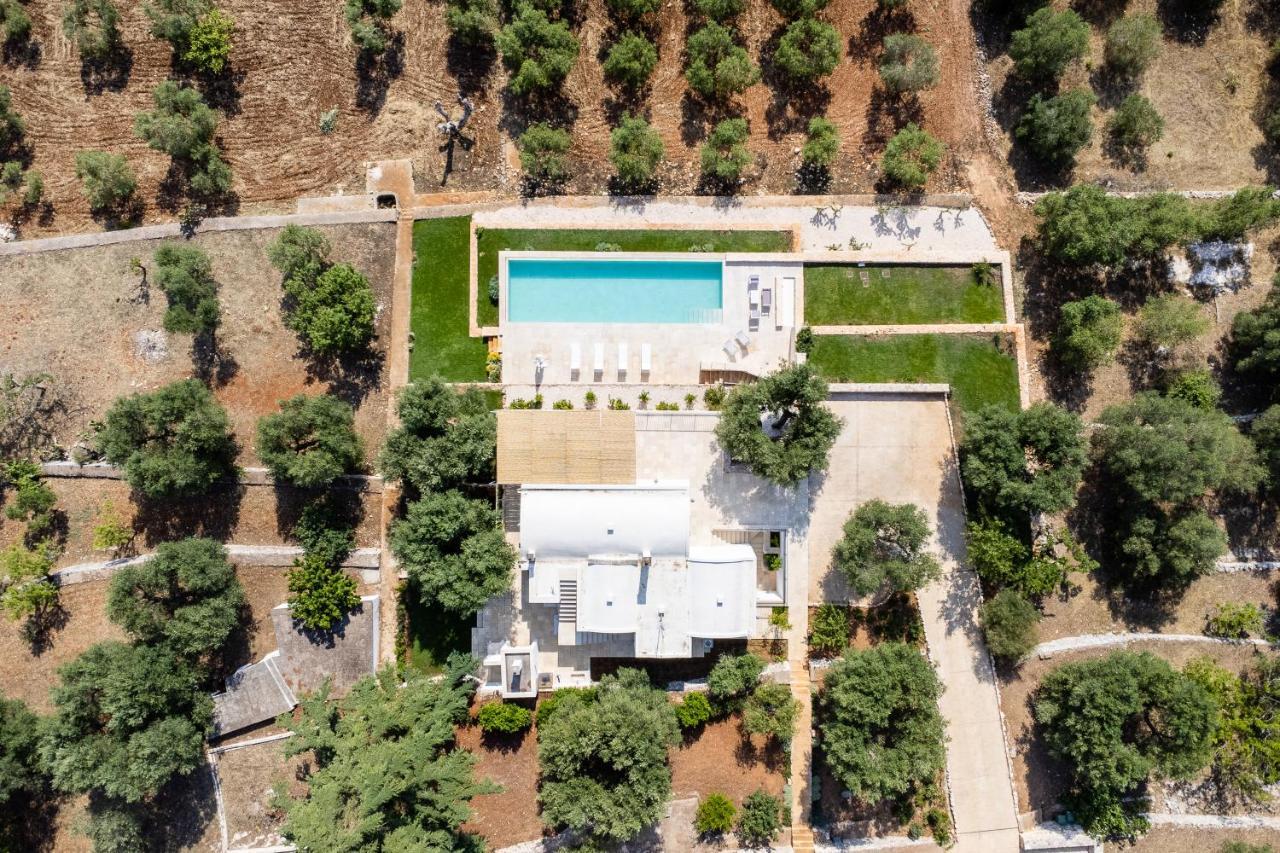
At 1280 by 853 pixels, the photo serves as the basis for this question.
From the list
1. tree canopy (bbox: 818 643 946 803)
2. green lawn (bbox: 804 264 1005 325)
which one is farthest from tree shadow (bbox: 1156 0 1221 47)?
tree canopy (bbox: 818 643 946 803)

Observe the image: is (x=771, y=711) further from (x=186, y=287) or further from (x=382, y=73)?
(x=382, y=73)

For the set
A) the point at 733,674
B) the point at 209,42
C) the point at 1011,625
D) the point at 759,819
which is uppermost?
the point at 209,42

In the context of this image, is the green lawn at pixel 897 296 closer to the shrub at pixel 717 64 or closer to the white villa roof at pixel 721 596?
the shrub at pixel 717 64

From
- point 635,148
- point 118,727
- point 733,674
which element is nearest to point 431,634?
point 118,727

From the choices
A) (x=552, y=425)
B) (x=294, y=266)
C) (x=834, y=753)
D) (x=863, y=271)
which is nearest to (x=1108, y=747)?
(x=834, y=753)

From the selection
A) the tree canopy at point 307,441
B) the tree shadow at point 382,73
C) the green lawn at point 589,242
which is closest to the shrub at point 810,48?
the green lawn at point 589,242

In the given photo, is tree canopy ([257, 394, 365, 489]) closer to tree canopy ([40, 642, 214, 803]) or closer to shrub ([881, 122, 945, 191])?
tree canopy ([40, 642, 214, 803])

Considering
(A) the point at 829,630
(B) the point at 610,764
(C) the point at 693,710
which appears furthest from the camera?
(A) the point at 829,630
